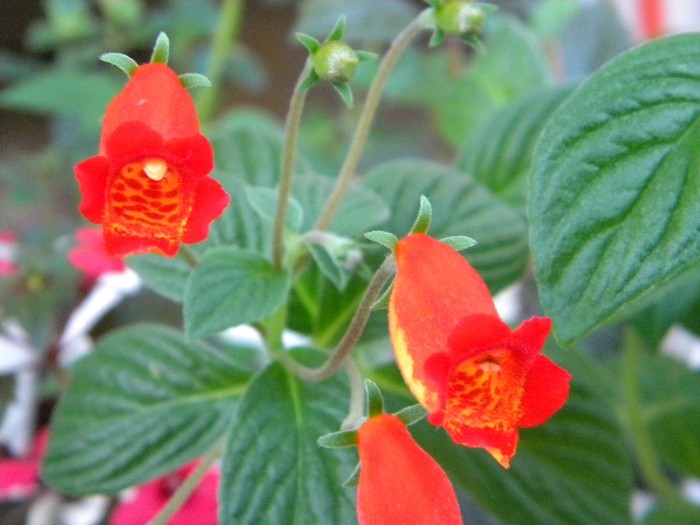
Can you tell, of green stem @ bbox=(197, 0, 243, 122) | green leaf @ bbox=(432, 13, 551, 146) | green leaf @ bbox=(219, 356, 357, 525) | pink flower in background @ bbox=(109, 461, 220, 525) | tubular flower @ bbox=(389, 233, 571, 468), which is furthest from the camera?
green stem @ bbox=(197, 0, 243, 122)

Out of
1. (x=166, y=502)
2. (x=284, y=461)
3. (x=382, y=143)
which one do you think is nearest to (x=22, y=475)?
(x=166, y=502)

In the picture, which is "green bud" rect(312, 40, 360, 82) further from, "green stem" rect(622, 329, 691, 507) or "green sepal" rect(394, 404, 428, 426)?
"green stem" rect(622, 329, 691, 507)

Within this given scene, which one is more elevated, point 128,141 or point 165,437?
point 128,141

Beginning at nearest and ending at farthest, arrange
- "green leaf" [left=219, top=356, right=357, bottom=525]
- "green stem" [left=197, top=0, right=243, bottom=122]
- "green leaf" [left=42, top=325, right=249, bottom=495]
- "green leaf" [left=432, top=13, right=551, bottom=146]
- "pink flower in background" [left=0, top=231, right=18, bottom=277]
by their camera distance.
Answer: "green leaf" [left=219, top=356, right=357, bottom=525]
"green leaf" [left=42, top=325, right=249, bottom=495]
"pink flower in background" [left=0, top=231, right=18, bottom=277]
"green leaf" [left=432, top=13, right=551, bottom=146]
"green stem" [left=197, top=0, right=243, bottom=122]

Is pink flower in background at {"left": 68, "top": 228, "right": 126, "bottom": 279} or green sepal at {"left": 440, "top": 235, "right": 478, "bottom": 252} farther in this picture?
pink flower in background at {"left": 68, "top": 228, "right": 126, "bottom": 279}

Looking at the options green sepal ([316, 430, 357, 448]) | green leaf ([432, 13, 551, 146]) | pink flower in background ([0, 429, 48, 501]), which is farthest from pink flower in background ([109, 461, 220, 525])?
green leaf ([432, 13, 551, 146])

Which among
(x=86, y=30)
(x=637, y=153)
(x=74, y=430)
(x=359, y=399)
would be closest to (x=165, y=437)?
(x=74, y=430)

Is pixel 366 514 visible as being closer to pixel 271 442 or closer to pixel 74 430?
pixel 271 442

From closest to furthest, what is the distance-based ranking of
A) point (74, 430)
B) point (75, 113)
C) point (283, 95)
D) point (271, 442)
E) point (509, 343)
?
point (509, 343) < point (271, 442) < point (74, 430) < point (75, 113) < point (283, 95)
